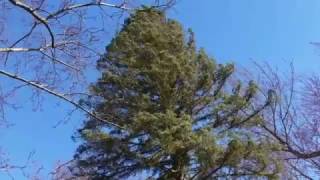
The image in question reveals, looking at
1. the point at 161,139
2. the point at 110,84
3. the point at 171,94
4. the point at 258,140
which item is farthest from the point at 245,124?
the point at 110,84

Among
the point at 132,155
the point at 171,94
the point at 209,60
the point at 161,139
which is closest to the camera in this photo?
the point at 161,139

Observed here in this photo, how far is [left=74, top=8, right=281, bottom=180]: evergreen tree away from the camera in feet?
44.5

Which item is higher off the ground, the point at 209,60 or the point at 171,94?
the point at 209,60

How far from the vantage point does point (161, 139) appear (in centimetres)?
1316

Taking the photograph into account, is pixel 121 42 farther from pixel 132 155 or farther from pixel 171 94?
pixel 132 155

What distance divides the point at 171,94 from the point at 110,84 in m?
2.12

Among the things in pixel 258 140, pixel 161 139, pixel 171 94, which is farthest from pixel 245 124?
pixel 161 139

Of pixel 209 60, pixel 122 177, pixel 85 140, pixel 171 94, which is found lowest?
pixel 122 177

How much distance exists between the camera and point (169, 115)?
13664 millimetres

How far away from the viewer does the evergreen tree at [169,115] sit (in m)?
13.6

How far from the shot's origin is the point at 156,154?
547 inches

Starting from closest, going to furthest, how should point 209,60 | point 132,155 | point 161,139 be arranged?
point 161,139 → point 132,155 → point 209,60

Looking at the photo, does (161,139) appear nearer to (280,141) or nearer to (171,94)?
(171,94)

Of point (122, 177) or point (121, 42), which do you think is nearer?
point (122, 177)
